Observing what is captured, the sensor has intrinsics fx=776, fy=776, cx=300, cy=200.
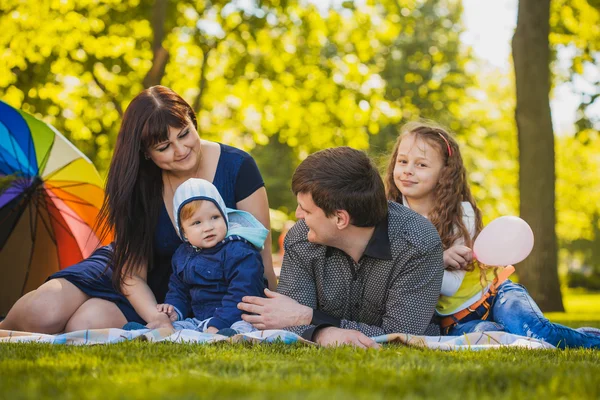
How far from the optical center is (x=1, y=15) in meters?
12.5

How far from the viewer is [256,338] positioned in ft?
12.4

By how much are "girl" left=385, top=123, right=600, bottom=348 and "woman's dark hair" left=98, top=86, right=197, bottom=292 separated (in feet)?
4.64

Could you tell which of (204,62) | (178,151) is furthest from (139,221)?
(204,62)

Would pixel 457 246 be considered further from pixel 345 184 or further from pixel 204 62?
pixel 204 62

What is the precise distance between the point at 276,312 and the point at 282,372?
1.17 metres

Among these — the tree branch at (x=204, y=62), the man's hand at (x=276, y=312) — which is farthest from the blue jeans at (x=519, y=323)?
the tree branch at (x=204, y=62)

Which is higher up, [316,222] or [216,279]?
[316,222]

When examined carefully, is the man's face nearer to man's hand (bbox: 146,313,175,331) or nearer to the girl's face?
man's hand (bbox: 146,313,175,331)

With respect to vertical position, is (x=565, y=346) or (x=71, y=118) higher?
(x=71, y=118)

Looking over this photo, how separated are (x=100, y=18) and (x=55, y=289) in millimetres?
9856

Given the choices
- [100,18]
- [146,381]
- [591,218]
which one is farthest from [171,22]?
[591,218]

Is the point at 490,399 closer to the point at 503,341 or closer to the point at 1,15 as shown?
the point at 503,341

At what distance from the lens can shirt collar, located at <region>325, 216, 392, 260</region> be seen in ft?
12.9

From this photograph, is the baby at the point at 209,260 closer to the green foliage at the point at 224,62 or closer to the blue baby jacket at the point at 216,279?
the blue baby jacket at the point at 216,279
